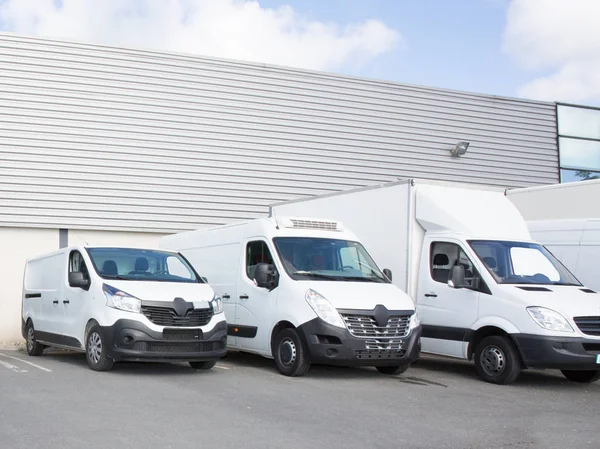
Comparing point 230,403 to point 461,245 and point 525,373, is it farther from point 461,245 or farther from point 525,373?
point 525,373

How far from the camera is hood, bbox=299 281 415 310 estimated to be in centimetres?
1069

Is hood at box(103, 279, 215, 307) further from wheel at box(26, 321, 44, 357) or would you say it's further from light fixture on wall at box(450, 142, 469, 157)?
light fixture on wall at box(450, 142, 469, 157)

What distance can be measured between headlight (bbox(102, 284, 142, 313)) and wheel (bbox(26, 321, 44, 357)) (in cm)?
368

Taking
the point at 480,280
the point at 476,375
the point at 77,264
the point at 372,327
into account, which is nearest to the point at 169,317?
the point at 77,264

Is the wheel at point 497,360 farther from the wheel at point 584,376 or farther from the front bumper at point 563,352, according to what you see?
the wheel at point 584,376

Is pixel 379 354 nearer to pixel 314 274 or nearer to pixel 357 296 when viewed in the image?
pixel 357 296

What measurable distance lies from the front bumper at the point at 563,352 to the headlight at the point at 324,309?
2.44 m

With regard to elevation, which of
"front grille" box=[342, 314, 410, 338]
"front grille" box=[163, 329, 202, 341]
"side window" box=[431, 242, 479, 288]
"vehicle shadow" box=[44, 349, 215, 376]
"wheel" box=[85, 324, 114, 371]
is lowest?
"vehicle shadow" box=[44, 349, 215, 376]

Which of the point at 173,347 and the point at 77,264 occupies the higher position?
the point at 77,264

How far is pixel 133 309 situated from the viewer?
420 inches

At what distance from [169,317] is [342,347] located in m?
2.32

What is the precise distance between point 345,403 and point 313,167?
13.5 m

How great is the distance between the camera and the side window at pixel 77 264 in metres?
11.8

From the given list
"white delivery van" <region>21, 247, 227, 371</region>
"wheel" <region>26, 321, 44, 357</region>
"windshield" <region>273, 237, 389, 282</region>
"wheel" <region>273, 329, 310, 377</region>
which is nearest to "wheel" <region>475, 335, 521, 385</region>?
"windshield" <region>273, 237, 389, 282</region>
